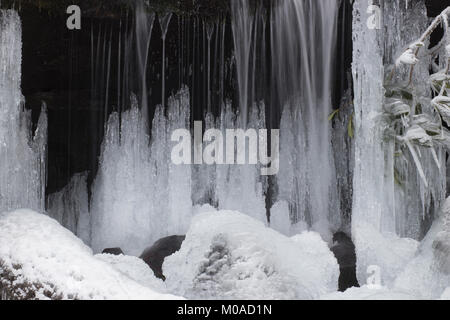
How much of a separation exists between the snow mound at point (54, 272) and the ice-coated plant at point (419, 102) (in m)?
2.87

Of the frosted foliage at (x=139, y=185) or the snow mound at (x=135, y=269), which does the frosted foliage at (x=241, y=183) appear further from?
the snow mound at (x=135, y=269)

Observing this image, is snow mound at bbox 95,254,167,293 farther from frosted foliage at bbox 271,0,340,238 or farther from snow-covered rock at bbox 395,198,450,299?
frosted foliage at bbox 271,0,340,238

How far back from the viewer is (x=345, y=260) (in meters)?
5.53

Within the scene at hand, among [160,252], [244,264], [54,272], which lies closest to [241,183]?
[160,252]

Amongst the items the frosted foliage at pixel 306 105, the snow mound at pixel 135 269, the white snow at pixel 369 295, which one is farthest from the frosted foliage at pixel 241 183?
the white snow at pixel 369 295

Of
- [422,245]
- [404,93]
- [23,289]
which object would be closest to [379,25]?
[404,93]

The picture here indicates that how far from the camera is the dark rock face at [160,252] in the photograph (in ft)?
18.2

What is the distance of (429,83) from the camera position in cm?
575

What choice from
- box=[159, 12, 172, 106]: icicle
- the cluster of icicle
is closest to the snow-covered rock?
the cluster of icicle

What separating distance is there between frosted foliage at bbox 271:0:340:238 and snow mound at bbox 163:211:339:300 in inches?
70.7

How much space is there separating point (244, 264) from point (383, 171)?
6.01 feet

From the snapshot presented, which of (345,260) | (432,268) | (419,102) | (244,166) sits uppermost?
(419,102)

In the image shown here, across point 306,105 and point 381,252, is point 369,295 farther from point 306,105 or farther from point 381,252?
point 306,105

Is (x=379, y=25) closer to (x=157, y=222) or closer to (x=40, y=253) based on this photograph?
(x=157, y=222)
